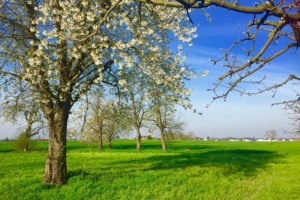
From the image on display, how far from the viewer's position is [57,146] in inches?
642

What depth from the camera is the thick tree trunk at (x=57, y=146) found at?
52.9 feet

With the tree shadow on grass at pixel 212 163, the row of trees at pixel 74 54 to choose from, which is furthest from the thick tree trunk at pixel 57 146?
the tree shadow on grass at pixel 212 163

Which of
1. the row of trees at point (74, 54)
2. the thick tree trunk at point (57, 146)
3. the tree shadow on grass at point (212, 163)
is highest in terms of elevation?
the row of trees at point (74, 54)

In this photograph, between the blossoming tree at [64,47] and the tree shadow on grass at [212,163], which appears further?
the tree shadow on grass at [212,163]

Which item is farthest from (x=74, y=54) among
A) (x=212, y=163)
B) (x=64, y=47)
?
(x=212, y=163)

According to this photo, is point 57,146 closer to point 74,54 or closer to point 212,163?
A: point 74,54

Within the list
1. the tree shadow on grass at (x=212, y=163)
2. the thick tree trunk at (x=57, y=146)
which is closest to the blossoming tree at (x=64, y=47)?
the thick tree trunk at (x=57, y=146)

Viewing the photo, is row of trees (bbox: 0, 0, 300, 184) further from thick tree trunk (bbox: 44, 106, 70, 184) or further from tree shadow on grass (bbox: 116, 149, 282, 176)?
tree shadow on grass (bbox: 116, 149, 282, 176)

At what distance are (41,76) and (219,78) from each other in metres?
11.2

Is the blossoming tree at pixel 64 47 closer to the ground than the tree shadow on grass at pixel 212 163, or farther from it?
farther from it

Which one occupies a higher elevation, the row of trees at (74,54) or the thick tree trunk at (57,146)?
the row of trees at (74,54)

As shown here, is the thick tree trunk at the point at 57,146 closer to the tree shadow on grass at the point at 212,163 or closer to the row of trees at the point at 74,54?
the row of trees at the point at 74,54

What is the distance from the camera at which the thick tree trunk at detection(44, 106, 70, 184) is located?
16.1 m

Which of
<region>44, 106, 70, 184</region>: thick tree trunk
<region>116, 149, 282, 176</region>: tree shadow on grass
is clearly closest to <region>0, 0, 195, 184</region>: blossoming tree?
<region>44, 106, 70, 184</region>: thick tree trunk
